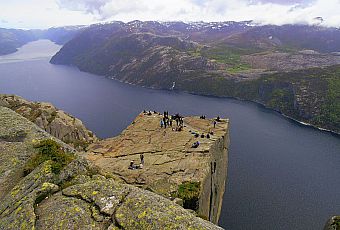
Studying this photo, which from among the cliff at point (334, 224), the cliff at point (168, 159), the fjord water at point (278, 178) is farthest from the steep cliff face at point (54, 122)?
the fjord water at point (278, 178)

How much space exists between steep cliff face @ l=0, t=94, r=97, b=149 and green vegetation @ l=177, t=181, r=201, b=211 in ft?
87.8

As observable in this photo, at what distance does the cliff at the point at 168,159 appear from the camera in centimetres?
3878

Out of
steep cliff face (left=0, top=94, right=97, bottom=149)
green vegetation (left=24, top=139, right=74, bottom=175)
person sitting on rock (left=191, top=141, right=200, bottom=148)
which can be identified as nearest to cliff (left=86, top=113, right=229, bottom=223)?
person sitting on rock (left=191, top=141, right=200, bottom=148)

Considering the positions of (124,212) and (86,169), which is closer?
(124,212)

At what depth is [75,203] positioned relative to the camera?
15977 millimetres

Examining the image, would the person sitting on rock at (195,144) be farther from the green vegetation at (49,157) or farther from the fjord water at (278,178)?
the fjord water at (278,178)

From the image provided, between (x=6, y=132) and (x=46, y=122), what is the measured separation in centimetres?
4162

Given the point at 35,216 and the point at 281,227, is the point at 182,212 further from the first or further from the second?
the point at 281,227

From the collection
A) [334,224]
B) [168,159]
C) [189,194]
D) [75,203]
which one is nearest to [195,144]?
[168,159]

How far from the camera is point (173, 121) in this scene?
225 feet

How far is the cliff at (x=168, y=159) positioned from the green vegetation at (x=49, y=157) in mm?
14486

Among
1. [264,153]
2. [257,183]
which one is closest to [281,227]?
[257,183]

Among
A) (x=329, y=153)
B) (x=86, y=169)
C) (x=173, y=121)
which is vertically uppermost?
(x=86, y=169)

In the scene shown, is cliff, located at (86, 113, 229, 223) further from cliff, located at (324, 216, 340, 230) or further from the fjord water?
the fjord water
